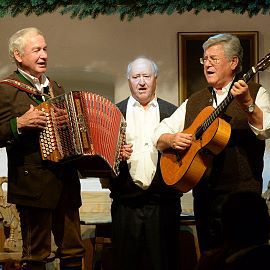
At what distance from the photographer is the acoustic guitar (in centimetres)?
373

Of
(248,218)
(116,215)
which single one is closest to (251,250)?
(248,218)

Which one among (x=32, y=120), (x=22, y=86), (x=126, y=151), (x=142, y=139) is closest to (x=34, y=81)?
(x=22, y=86)

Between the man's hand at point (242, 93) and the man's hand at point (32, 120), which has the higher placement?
the man's hand at point (242, 93)

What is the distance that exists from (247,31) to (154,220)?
6.16ft

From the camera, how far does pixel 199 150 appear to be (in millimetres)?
3900

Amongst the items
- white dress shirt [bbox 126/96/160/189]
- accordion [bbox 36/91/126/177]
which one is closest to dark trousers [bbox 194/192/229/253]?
white dress shirt [bbox 126/96/160/189]

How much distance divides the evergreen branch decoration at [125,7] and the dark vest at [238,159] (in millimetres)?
1640

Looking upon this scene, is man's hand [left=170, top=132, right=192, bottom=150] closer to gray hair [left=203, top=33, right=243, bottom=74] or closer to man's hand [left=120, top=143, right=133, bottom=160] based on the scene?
man's hand [left=120, top=143, right=133, bottom=160]

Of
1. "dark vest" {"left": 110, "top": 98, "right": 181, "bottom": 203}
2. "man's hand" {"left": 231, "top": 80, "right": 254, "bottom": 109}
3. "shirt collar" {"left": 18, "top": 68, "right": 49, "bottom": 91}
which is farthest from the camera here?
"dark vest" {"left": 110, "top": 98, "right": 181, "bottom": 203}

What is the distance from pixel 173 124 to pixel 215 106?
1.03ft

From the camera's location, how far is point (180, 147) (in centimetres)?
403

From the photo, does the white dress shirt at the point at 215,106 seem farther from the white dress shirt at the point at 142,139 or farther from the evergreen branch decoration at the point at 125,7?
the evergreen branch decoration at the point at 125,7

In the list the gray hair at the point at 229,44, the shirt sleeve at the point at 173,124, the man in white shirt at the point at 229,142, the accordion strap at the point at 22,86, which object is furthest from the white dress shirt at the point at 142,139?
the accordion strap at the point at 22,86

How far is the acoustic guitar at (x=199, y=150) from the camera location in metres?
3.73
